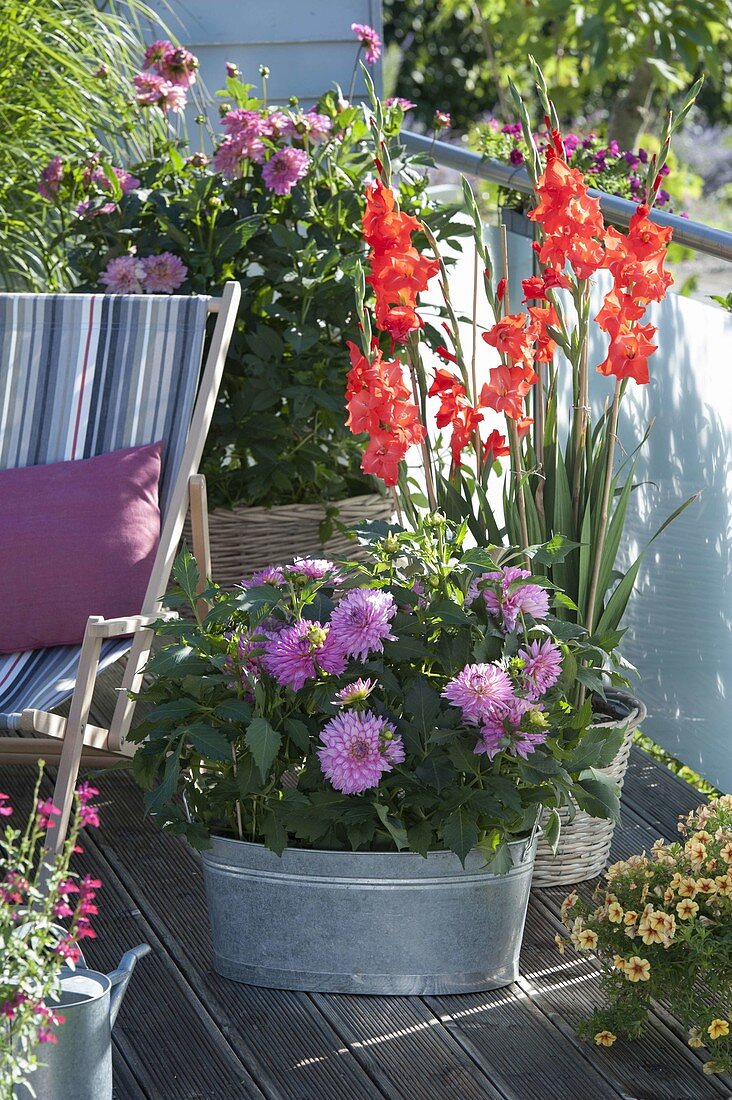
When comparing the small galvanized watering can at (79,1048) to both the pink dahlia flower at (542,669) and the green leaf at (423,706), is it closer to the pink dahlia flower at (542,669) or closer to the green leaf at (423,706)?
the green leaf at (423,706)

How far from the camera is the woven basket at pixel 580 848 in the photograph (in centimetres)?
226

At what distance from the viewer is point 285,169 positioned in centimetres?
294

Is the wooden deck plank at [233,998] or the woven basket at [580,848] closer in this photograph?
the wooden deck plank at [233,998]

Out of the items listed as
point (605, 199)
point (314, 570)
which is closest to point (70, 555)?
point (314, 570)

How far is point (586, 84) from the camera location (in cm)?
612

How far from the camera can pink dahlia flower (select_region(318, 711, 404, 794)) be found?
5.83ft

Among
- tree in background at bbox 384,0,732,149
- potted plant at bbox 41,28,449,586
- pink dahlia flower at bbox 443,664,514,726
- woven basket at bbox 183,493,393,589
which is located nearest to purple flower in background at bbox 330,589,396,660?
pink dahlia flower at bbox 443,664,514,726

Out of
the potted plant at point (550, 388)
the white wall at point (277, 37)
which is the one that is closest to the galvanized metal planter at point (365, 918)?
the potted plant at point (550, 388)

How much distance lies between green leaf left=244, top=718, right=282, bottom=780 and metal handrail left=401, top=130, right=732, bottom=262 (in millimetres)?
1201

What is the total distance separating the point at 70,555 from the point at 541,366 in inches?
38.0

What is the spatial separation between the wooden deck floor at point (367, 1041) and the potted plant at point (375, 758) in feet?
0.18

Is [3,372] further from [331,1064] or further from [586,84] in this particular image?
[586,84]

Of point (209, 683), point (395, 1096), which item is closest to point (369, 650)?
point (209, 683)

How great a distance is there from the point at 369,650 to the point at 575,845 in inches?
26.0
